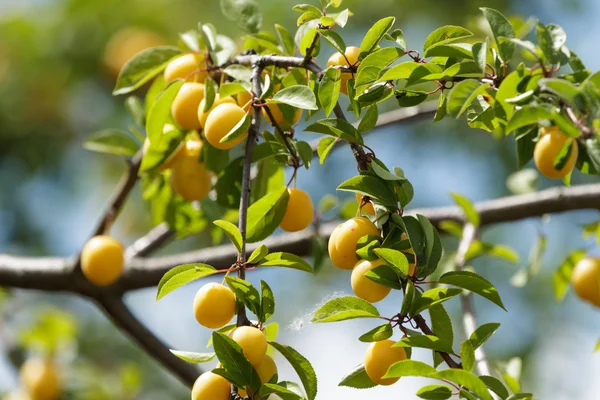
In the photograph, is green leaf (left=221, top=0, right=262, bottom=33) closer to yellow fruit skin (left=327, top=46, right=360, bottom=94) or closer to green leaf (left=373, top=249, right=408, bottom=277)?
yellow fruit skin (left=327, top=46, right=360, bottom=94)

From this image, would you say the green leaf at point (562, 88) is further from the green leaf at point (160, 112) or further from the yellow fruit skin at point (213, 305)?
the green leaf at point (160, 112)

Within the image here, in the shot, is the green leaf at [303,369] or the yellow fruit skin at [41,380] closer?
the green leaf at [303,369]

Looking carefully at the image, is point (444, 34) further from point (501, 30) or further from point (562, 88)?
point (562, 88)

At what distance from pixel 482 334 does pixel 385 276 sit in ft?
0.40

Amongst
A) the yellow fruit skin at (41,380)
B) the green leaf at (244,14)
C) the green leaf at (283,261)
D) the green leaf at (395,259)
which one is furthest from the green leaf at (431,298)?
the yellow fruit skin at (41,380)

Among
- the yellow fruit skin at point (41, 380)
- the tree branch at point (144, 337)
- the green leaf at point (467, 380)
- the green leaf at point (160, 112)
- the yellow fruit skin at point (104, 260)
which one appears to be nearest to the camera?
the green leaf at point (467, 380)

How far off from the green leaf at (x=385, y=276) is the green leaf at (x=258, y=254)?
0.11 meters

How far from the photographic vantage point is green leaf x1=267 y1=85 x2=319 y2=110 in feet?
2.76

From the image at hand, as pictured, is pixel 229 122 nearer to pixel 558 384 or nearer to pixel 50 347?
pixel 50 347

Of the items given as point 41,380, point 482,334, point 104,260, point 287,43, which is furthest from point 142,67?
point 41,380

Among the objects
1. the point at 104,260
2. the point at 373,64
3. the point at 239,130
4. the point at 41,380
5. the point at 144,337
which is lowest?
the point at 41,380

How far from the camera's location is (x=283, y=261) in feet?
2.60

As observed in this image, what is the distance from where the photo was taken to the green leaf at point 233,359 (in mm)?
706

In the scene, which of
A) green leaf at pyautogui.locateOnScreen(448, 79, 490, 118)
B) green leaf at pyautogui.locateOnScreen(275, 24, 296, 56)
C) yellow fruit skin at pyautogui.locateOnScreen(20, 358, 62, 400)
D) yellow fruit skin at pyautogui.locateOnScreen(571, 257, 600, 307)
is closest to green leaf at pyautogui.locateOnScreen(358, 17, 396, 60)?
green leaf at pyautogui.locateOnScreen(448, 79, 490, 118)
